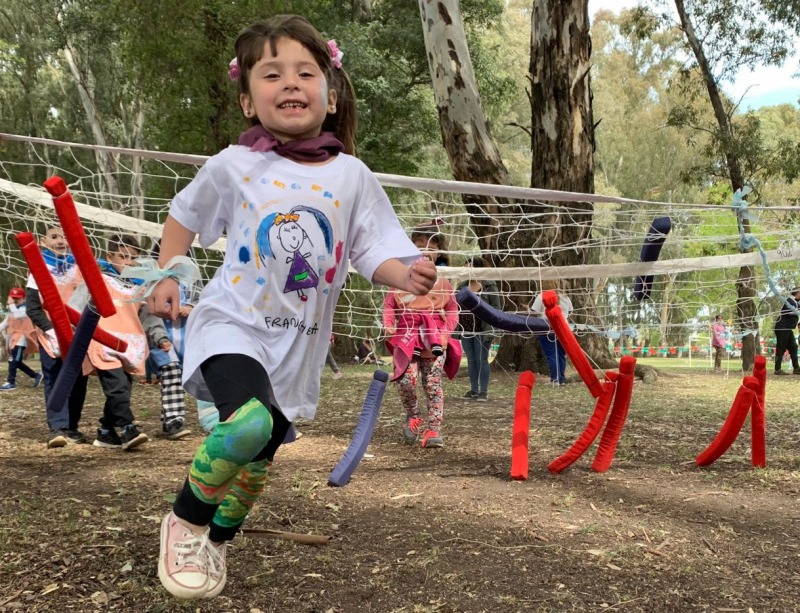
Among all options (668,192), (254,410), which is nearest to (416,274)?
(254,410)

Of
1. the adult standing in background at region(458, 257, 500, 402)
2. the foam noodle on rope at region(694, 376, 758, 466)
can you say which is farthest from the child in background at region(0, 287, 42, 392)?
the foam noodle on rope at region(694, 376, 758, 466)

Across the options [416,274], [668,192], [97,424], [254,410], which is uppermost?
[668,192]

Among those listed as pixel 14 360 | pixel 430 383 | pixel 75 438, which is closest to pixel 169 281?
pixel 430 383

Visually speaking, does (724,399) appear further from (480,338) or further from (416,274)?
(416,274)

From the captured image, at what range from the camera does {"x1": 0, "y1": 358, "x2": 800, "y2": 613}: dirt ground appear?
2.79 meters

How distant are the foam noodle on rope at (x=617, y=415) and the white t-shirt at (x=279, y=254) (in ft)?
7.74

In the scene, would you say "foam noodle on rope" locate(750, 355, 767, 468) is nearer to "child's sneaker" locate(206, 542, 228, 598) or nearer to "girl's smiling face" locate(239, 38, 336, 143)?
"girl's smiling face" locate(239, 38, 336, 143)

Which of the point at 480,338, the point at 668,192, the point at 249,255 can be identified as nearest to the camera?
the point at 249,255

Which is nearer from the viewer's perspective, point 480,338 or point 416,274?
point 416,274

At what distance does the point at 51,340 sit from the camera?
6.05 m

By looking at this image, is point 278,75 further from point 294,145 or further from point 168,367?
point 168,367

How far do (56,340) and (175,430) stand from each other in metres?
1.16

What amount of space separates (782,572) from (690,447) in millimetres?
3033

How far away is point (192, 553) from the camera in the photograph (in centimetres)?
235
